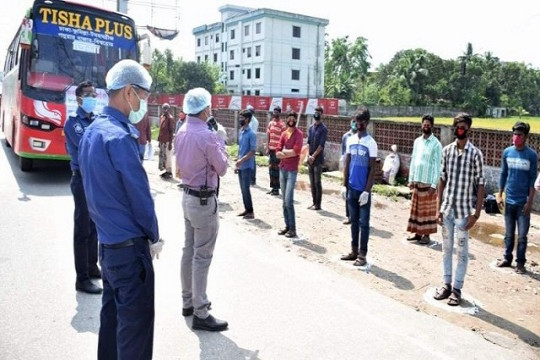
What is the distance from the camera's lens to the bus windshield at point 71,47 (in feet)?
32.8

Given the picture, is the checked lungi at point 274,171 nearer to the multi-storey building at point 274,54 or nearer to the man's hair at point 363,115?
the man's hair at point 363,115

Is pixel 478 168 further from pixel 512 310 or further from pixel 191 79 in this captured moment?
pixel 191 79

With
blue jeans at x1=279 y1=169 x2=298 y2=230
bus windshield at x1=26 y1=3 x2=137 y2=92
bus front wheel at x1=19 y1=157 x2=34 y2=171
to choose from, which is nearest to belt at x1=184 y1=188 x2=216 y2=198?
blue jeans at x1=279 y1=169 x2=298 y2=230

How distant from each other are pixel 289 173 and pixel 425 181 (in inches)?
81.6

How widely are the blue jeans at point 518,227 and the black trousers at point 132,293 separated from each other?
204 inches

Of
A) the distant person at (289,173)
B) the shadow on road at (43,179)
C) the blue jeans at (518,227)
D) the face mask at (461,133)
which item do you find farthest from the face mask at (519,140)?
the shadow on road at (43,179)

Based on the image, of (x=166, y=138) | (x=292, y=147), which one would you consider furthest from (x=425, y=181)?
(x=166, y=138)

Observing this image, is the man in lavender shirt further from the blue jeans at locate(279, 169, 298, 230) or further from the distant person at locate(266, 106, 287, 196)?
the distant person at locate(266, 106, 287, 196)

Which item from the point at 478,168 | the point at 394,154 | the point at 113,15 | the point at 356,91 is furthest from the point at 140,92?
the point at 356,91

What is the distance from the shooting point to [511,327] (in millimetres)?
4520

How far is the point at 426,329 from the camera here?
168 inches

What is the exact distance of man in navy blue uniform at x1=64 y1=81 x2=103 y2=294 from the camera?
4727mm

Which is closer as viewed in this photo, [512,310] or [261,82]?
[512,310]

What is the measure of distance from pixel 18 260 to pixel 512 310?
18.1ft
